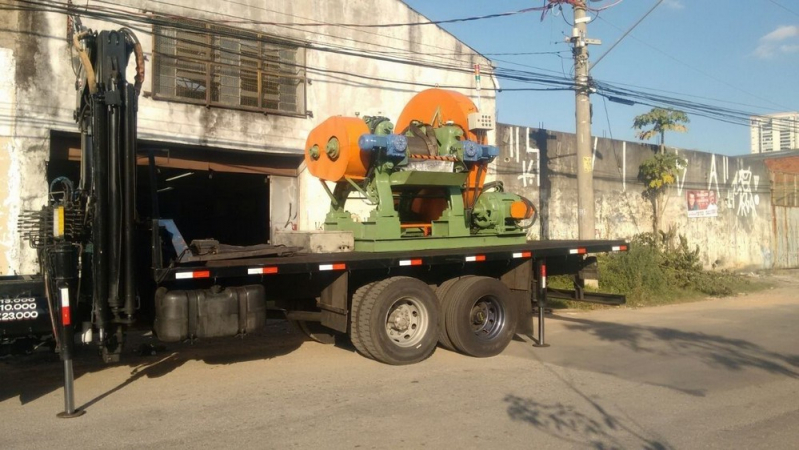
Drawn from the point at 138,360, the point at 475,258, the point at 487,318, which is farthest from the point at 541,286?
the point at 138,360

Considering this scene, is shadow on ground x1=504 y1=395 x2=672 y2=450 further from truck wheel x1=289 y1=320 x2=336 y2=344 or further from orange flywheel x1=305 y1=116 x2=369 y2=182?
orange flywheel x1=305 y1=116 x2=369 y2=182

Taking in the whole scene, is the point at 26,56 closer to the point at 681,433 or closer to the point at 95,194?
the point at 95,194

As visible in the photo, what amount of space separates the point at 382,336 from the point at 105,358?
9.80 ft

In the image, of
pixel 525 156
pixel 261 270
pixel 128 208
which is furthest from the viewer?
pixel 525 156

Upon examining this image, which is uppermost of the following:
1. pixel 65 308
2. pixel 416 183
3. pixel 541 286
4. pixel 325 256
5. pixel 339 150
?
pixel 339 150

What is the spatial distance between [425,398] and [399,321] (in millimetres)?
1718

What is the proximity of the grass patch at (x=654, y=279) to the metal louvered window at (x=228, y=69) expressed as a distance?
717cm

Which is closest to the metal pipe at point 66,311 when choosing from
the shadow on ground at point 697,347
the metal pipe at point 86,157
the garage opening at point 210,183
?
the metal pipe at point 86,157


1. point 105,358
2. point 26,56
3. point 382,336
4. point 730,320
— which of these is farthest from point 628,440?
point 26,56

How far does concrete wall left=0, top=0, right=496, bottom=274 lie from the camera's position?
37.9 ft

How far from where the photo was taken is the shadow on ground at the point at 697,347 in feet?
27.7

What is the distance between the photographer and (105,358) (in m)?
6.66

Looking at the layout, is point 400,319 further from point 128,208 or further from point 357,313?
point 128,208

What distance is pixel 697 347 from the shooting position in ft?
31.6
